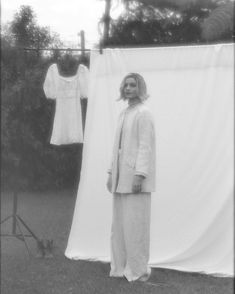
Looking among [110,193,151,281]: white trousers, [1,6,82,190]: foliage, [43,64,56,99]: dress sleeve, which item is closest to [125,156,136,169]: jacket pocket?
[110,193,151,281]: white trousers

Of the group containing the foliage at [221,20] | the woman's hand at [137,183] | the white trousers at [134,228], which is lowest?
the white trousers at [134,228]

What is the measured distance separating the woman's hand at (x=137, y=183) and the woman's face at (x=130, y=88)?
0.37 metres

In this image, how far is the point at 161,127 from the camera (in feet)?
8.64

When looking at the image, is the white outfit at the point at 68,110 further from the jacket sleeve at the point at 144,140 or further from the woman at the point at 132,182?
the jacket sleeve at the point at 144,140

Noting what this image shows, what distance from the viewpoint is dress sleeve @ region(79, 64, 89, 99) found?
2.96m

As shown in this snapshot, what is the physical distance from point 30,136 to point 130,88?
64.1 inches

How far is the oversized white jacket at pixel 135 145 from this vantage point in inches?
85.6

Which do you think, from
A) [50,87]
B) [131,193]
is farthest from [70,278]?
[50,87]

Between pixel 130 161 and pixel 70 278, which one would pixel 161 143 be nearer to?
pixel 130 161

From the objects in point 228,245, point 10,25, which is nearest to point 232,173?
point 228,245

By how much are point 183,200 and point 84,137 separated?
2.16 feet

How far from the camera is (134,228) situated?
2.44 metres

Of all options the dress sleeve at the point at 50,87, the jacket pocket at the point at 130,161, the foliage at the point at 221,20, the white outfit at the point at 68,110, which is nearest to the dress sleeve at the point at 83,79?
the white outfit at the point at 68,110

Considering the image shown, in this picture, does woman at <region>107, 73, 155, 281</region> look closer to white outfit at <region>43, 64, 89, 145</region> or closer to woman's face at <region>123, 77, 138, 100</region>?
woman's face at <region>123, 77, 138, 100</region>
